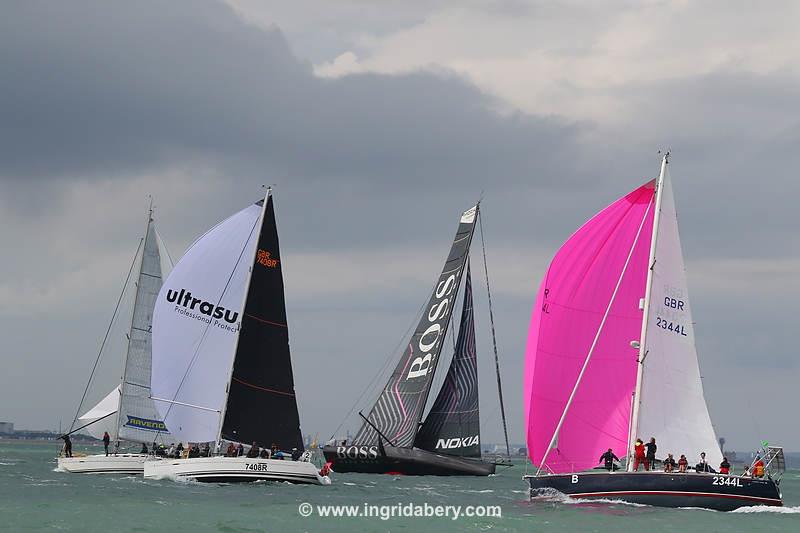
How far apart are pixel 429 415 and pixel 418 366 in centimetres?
293

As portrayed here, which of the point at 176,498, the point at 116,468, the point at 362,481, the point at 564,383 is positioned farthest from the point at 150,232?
the point at 564,383

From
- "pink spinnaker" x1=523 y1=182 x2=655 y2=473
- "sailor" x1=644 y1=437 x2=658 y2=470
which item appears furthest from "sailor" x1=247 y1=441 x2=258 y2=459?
"sailor" x1=644 y1=437 x2=658 y2=470

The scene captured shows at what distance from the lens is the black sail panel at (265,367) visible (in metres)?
51.4

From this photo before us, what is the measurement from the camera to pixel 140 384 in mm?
61625

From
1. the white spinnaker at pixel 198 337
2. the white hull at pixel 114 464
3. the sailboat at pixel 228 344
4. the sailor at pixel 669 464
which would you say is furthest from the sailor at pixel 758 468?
the white hull at pixel 114 464

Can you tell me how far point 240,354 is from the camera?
51406mm

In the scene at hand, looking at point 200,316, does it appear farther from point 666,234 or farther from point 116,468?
point 666,234

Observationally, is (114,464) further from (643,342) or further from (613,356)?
(643,342)

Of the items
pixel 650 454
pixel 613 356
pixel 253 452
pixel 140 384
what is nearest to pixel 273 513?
pixel 253 452

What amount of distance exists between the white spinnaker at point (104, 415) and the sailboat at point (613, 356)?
28.0 meters

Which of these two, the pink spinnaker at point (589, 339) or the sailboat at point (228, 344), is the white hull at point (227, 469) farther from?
the pink spinnaker at point (589, 339)

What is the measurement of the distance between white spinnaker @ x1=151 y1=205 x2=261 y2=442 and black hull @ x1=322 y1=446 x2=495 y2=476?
1851 centimetres

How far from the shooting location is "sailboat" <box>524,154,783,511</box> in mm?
41938

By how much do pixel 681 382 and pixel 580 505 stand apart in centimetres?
536
